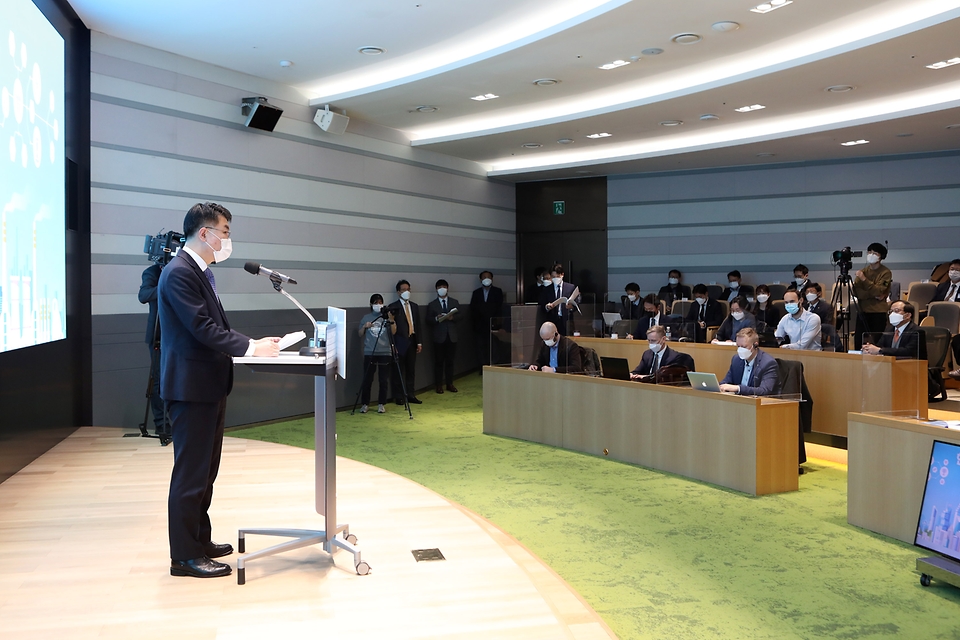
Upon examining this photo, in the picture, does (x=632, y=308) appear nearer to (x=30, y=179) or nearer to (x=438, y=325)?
(x=438, y=325)

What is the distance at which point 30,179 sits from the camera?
4.96m

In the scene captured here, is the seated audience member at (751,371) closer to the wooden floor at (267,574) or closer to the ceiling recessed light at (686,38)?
the wooden floor at (267,574)

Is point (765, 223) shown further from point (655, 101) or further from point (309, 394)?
point (309, 394)

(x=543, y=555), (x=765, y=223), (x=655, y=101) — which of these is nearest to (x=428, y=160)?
(x=655, y=101)

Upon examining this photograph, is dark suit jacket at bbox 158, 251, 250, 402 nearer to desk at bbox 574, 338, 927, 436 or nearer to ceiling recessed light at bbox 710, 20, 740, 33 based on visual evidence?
desk at bbox 574, 338, 927, 436

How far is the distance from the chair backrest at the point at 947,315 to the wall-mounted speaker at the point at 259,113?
25.8ft

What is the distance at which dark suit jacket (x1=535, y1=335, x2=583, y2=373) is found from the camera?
24.6 ft

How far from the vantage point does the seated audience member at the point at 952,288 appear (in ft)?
31.6

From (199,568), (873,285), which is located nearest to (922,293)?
(873,285)

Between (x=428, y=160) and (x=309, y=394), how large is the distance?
414 centimetres

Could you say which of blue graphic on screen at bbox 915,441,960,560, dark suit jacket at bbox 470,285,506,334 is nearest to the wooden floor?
blue graphic on screen at bbox 915,441,960,560

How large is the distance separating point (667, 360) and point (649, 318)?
2.99 meters

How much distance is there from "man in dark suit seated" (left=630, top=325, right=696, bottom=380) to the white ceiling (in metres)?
2.78

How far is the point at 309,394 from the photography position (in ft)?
30.3
